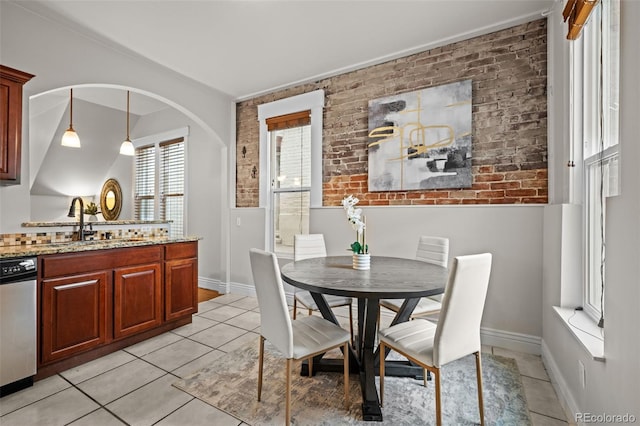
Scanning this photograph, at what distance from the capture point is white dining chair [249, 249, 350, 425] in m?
1.60

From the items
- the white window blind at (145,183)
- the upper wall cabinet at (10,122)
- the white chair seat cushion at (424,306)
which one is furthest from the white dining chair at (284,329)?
the white window blind at (145,183)

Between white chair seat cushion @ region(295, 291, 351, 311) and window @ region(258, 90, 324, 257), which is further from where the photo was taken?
window @ region(258, 90, 324, 257)

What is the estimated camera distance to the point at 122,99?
475cm

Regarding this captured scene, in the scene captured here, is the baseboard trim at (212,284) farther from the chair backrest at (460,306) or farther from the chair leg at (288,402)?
the chair backrest at (460,306)

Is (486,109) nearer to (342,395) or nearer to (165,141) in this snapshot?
(342,395)

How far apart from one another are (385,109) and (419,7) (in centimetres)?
101

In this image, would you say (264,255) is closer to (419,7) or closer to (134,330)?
(134,330)

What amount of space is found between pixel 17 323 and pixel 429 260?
3.09m

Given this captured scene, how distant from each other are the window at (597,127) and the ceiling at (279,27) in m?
0.93

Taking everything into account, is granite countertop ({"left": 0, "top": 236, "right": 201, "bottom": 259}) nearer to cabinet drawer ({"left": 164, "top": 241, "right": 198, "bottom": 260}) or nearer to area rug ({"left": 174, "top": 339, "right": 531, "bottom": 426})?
cabinet drawer ({"left": 164, "top": 241, "right": 198, "bottom": 260})

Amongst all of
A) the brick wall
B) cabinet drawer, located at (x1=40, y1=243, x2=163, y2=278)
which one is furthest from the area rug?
the brick wall

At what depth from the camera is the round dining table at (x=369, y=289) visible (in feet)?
5.31

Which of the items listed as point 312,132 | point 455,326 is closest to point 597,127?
point 455,326

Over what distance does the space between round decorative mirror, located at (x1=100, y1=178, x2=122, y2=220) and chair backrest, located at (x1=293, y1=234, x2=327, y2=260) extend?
4.62 metres
